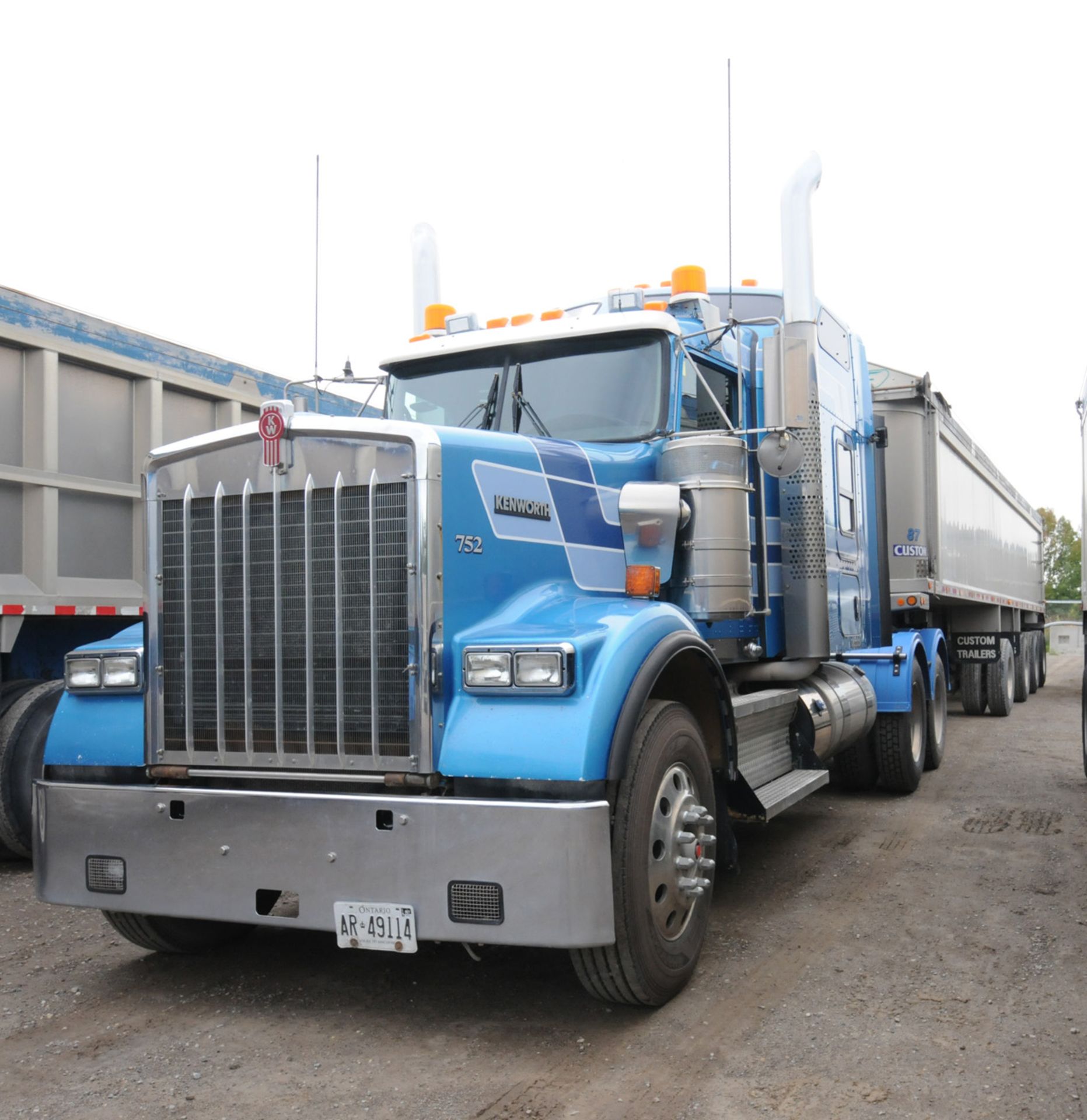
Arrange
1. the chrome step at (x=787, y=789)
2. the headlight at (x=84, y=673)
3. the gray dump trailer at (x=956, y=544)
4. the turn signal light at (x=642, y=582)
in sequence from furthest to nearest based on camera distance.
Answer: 1. the gray dump trailer at (x=956, y=544)
2. the chrome step at (x=787, y=789)
3. the turn signal light at (x=642, y=582)
4. the headlight at (x=84, y=673)

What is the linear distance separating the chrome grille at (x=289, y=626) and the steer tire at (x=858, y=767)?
5.52 metres

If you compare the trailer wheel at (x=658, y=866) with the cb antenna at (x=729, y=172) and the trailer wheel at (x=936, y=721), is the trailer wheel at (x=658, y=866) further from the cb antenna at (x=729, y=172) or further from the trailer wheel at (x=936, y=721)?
the trailer wheel at (x=936, y=721)

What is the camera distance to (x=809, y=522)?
6.39 metres

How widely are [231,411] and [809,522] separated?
3975 mm

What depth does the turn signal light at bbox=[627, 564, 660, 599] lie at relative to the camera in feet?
15.7

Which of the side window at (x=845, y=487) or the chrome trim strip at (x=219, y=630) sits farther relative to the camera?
the side window at (x=845, y=487)

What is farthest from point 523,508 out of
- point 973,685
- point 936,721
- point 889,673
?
point 973,685

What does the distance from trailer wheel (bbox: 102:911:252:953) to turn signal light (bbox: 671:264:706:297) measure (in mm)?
3724

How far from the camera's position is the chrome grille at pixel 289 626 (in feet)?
12.7

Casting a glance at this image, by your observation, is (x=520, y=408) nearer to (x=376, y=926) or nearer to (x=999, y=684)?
(x=376, y=926)

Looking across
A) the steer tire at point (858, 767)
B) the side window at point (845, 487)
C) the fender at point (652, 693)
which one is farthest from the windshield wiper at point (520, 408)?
the steer tire at point (858, 767)

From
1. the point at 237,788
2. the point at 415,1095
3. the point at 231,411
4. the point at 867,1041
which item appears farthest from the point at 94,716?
the point at 231,411

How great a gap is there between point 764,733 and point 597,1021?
2145mm

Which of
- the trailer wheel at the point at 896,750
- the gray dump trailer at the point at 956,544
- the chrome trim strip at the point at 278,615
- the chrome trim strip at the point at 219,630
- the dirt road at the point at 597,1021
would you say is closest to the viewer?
the dirt road at the point at 597,1021
